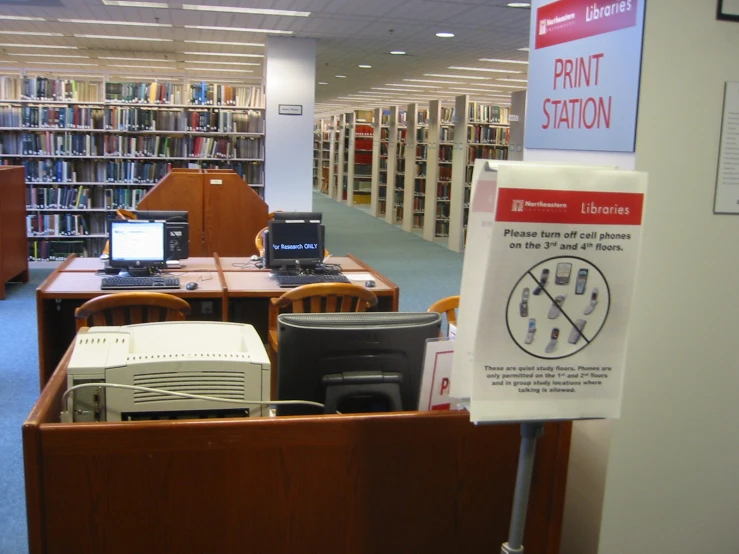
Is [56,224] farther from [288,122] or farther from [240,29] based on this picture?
[240,29]

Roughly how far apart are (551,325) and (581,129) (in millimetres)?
794

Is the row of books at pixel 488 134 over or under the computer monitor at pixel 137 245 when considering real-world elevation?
over

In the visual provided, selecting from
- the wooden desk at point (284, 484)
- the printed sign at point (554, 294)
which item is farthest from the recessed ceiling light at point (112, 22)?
the printed sign at point (554, 294)

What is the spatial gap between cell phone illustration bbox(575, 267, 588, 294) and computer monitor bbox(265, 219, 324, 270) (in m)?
3.61

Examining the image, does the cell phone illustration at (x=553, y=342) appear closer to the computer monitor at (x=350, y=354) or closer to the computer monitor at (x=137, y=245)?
the computer monitor at (x=350, y=354)

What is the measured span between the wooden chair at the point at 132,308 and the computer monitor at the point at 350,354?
6.44 ft

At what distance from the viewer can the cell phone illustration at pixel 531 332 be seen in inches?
49.4

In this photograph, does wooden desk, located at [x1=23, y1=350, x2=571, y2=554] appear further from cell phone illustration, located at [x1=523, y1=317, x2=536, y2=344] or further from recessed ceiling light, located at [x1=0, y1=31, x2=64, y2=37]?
recessed ceiling light, located at [x1=0, y1=31, x2=64, y2=37]

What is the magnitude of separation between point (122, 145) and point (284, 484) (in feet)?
27.7

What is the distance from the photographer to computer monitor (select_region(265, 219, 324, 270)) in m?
4.75

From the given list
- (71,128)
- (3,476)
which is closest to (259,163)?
(71,128)

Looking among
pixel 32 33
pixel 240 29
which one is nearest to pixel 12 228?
pixel 240 29

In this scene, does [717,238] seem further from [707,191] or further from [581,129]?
[581,129]

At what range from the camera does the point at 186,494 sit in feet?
4.99
